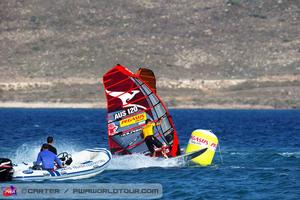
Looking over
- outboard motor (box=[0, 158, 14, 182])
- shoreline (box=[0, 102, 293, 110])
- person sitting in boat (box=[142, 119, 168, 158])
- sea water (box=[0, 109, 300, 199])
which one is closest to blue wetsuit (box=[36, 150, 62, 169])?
sea water (box=[0, 109, 300, 199])

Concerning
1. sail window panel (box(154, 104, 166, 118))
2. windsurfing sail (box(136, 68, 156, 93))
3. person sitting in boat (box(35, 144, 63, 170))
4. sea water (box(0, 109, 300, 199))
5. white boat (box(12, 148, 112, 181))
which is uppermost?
windsurfing sail (box(136, 68, 156, 93))

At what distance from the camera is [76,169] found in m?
33.8

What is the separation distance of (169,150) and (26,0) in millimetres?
117638

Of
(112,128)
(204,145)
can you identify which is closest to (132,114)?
(112,128)

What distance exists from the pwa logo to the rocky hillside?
86.5 metres

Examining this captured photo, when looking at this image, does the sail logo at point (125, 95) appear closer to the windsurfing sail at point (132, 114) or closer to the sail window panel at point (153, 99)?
the windsurfing sail at point (132, 114)

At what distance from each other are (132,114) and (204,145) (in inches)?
130

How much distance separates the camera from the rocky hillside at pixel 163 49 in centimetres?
12050

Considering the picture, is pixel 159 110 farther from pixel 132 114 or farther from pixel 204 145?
pixel 204 145

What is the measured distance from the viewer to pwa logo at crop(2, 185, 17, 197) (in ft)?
97.2

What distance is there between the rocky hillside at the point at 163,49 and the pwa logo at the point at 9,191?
86525 mm

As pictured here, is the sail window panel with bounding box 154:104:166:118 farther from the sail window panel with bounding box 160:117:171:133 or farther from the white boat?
the white boat

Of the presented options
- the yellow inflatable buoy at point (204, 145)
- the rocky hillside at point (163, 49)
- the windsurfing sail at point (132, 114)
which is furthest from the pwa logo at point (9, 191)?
the rocky hillside at point (163, 49)

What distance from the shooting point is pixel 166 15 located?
148 m
